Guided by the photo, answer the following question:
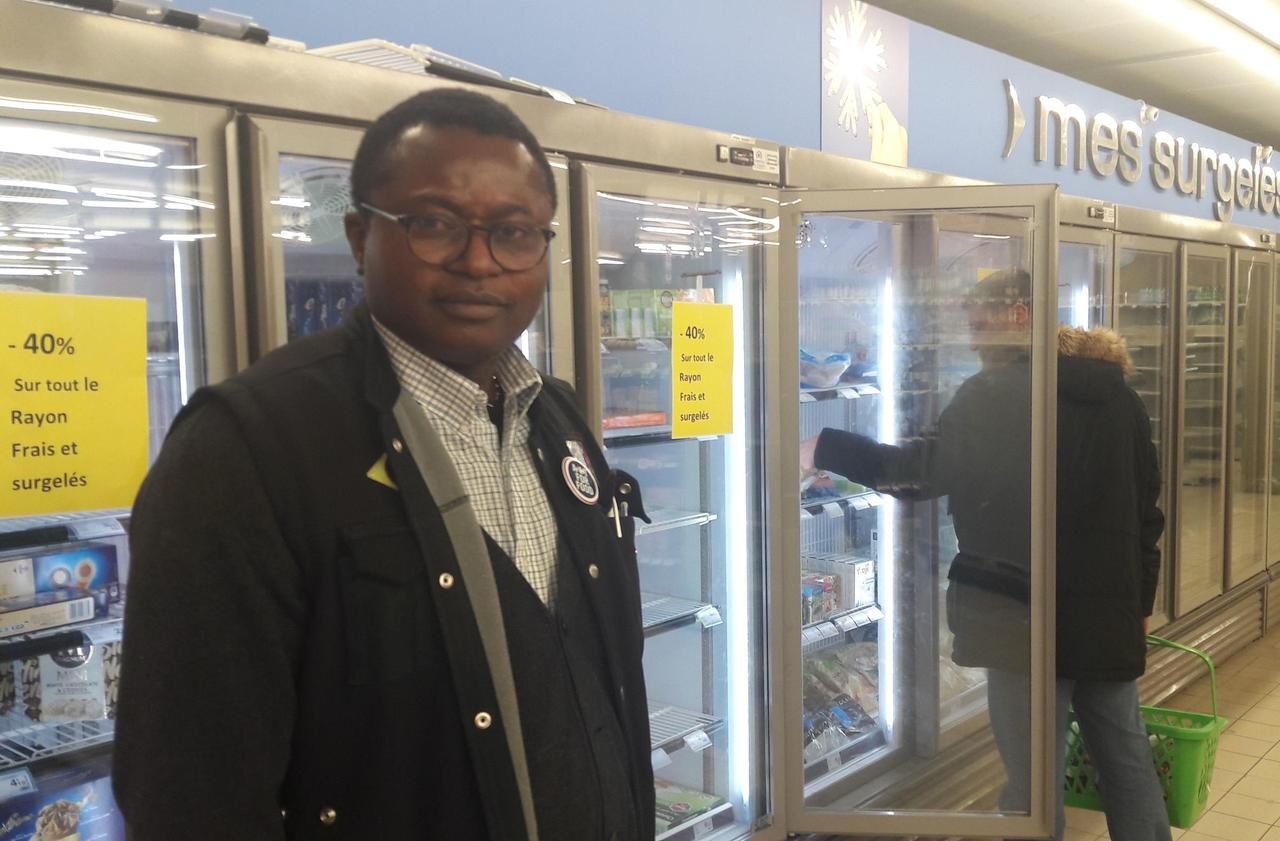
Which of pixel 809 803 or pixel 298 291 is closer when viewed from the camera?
pixel 298 291

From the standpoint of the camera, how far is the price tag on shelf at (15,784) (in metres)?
1.61

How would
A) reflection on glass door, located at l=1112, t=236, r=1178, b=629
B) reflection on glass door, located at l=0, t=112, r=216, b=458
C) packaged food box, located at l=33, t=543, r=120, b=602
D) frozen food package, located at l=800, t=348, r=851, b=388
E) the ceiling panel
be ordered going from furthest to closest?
the ceiling panel → reflection on glass door, located at l=1112, t=236, r=1178, b=629 → frozen food package, located at l=800, t=348, r=851, b=388 → packaged food box, located at l=33, t=543, r=120, b=602 → reflection on glass door, located at l=0, t=112, r=216, b=458

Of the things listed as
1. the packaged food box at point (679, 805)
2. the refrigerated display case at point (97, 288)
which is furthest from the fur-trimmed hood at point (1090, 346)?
the refrigerated display case at point (97, 288)

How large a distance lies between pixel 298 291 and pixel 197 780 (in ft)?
3.48

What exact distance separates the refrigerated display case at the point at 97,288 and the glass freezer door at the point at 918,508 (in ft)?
5.12

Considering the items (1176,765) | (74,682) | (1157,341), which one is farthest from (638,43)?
(1157,341)

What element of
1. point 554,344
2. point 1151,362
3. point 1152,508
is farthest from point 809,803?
point 1151,362

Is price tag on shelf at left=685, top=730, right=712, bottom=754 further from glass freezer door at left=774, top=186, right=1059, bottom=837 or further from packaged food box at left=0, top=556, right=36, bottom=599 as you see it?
packaged food box at left=0, top=556, right=36, bottom=599

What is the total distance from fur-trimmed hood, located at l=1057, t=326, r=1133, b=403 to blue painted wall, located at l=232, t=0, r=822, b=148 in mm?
1493

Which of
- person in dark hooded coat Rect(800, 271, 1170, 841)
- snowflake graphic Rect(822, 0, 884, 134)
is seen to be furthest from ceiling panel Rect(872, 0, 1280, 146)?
person in dark hooded coat Rect(800, 271, 1170, 841)

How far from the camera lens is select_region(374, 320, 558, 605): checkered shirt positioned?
51.3 inches

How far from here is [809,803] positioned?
9.87ft

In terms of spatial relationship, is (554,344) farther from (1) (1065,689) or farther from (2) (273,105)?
(1) (1065,689)

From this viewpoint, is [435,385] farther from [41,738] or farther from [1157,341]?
[1157,341]
